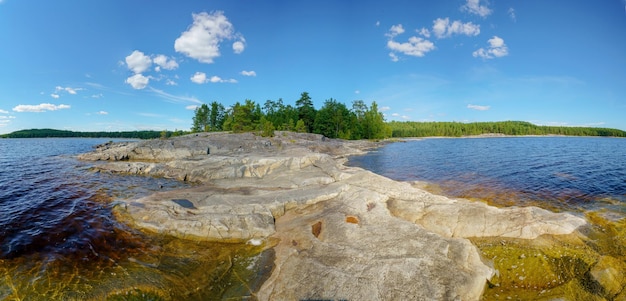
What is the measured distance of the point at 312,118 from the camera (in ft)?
370

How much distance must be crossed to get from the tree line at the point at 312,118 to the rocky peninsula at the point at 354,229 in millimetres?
78082

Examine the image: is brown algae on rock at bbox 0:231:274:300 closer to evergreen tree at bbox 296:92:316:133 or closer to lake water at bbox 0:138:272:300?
lake water at bbox 0:138:272:300

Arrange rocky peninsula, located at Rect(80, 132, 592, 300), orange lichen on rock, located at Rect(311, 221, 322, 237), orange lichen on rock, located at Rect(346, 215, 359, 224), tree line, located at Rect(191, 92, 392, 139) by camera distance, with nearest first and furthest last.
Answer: rocky peninsula, located at Rect(80, 132, 592, 300) → orange lichen on rock, located at Rect(311, 221, 322, 237) → orange lichen on rock, located at Rect(346, 215, 359, 224) → tree line, located at Rect(191, 92, 392, 139)

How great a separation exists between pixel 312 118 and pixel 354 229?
100149 millimetres

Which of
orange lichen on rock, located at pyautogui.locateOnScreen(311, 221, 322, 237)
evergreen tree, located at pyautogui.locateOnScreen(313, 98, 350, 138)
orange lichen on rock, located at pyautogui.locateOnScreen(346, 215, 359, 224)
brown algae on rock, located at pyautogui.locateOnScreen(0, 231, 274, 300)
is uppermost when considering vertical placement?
evergreen tree, located at pyautogui.locateOnScreen(313, 98, 350, 138)

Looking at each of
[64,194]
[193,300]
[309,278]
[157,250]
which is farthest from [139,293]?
[64,194]

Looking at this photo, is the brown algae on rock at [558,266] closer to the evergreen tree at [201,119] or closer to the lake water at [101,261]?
the lake water at [101,261]

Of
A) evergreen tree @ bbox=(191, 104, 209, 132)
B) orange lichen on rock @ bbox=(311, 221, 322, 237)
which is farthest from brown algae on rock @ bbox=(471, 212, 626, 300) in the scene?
evergreen tree @ bbox=(191, 104, 209, 132)

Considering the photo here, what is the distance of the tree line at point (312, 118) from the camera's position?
106 meters

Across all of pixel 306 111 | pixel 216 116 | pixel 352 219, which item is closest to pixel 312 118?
pixel 306 111

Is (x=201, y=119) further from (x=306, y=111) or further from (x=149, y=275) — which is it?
(x=149, y=275)

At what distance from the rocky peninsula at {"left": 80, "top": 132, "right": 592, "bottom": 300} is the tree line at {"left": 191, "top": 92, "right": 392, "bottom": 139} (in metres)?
78.1

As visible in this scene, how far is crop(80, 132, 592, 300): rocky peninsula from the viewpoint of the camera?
10.1m

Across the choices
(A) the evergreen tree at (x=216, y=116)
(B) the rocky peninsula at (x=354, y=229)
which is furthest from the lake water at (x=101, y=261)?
(A) the evergreen tree at (x=216, y=116)
